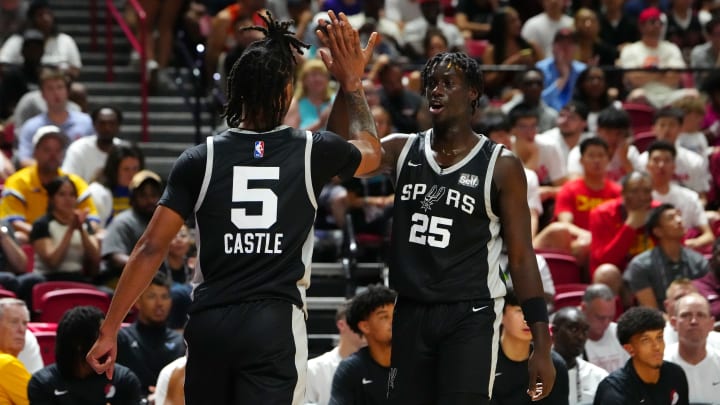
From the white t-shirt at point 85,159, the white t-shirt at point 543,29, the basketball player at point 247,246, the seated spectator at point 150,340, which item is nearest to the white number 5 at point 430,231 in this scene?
the basketball player at point 247,246

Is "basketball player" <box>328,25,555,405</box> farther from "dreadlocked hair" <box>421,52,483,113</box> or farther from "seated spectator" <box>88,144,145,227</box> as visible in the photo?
"seated spectator" <box>88,144,145,227</box>

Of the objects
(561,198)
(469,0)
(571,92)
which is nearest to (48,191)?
(561,198)

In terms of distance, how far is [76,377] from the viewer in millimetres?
7895

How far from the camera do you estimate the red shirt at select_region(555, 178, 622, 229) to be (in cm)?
1164

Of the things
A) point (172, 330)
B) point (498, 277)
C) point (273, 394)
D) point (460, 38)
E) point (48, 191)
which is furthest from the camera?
point (460, 38)

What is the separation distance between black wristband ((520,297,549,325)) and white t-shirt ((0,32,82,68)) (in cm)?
897

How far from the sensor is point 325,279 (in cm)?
1107

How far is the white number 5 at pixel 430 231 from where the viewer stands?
571 centimetres

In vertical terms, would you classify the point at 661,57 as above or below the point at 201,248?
above

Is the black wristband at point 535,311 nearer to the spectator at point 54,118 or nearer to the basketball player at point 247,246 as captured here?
the basketball player at point 247,246

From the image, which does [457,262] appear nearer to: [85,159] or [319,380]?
[319,380]

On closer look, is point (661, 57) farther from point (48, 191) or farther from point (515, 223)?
point (515, 223)

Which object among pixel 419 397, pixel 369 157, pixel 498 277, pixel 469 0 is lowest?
pixel 419 397

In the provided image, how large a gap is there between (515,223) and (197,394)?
154 centimetres
